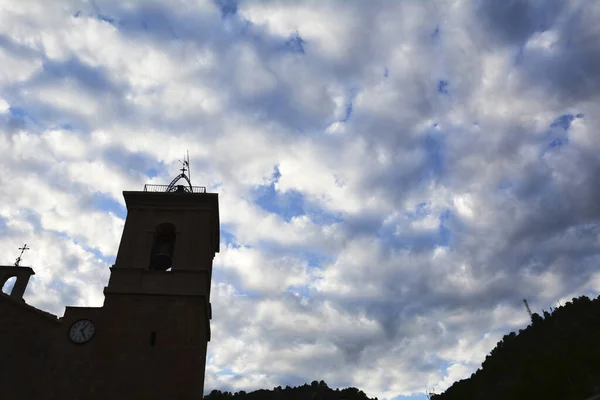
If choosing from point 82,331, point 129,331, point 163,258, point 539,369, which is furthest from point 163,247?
point 539,369

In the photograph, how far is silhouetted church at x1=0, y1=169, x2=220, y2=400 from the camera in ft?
55.6

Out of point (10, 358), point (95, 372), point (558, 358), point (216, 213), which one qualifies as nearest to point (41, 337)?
point (10, 358)

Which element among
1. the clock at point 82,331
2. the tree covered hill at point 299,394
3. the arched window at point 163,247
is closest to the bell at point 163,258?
the arched window at point 163,247

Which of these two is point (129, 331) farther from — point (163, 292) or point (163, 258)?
point (163, 258)

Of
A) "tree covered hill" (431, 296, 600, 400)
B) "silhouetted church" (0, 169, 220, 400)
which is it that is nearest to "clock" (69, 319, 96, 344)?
"silhouetted church" (0, 169, 220, 400)

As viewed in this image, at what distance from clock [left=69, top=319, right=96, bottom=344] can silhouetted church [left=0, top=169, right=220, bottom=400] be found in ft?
0.12

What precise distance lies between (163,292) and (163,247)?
8.13ft

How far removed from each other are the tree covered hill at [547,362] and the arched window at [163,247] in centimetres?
4287

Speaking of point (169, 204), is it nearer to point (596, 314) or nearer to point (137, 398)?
point (137, 398)

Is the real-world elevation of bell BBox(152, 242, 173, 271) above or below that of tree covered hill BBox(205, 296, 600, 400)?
below

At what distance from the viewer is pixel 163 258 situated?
20.4 metres

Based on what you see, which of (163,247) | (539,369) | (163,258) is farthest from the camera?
(539,369)

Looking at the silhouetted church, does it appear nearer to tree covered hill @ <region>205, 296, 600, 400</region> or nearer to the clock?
the clock

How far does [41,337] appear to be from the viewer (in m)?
17.9
